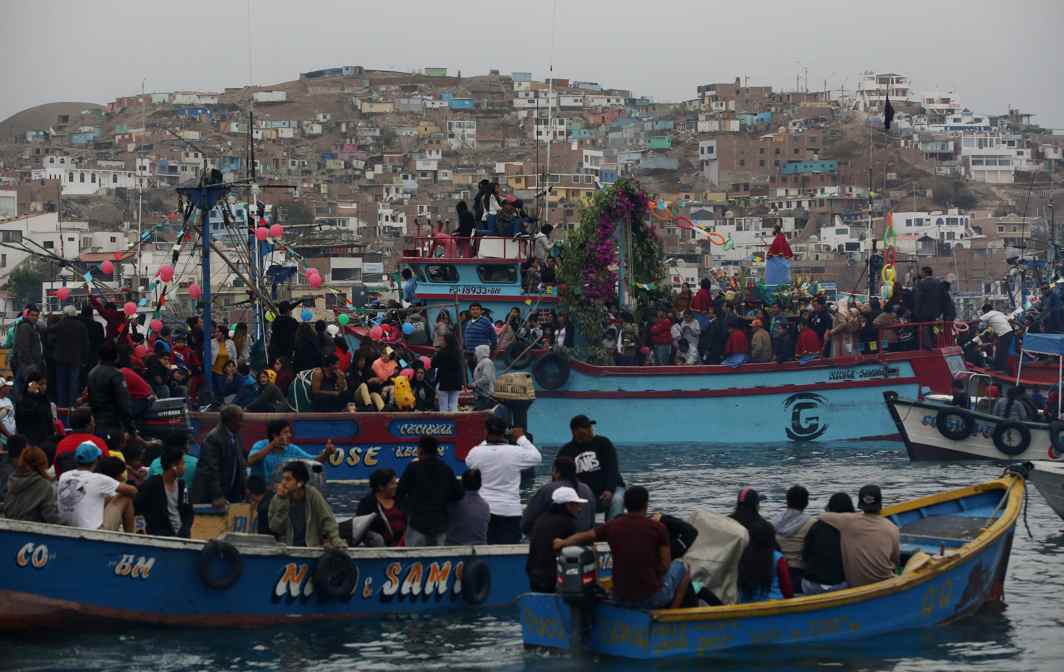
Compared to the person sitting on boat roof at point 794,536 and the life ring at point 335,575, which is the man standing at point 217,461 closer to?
A: the life ring at point 335,575

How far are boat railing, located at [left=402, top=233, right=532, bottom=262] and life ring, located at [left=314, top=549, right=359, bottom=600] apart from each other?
1654 cm

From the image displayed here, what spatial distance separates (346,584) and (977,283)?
442 ft

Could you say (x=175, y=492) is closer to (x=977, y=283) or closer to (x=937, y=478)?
(x=937, y=478)

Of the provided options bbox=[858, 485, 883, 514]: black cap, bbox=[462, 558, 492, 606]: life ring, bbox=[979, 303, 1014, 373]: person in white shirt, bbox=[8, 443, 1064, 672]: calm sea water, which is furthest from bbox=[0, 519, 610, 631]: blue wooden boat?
bbox=[979, 303, 1014, 373]: person in white shirt

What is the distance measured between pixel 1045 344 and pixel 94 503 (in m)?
16.4

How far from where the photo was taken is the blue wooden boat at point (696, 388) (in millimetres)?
30422


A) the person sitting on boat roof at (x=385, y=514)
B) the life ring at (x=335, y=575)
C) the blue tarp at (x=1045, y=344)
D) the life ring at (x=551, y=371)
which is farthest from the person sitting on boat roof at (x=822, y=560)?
the life ring at (x=551, y=371)

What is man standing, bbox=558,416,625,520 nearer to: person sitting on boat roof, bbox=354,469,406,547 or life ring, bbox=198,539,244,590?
person sitting on boat roof, bbox=354,469,406,547

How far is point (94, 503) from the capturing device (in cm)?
1423

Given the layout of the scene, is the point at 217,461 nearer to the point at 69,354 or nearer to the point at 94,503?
the point at 94,503

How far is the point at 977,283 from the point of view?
472 ft

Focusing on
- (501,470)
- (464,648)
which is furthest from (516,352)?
(464,648)

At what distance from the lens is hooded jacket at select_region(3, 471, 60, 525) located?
14133 millimetres

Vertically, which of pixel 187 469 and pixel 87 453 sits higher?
pixel 87 453
